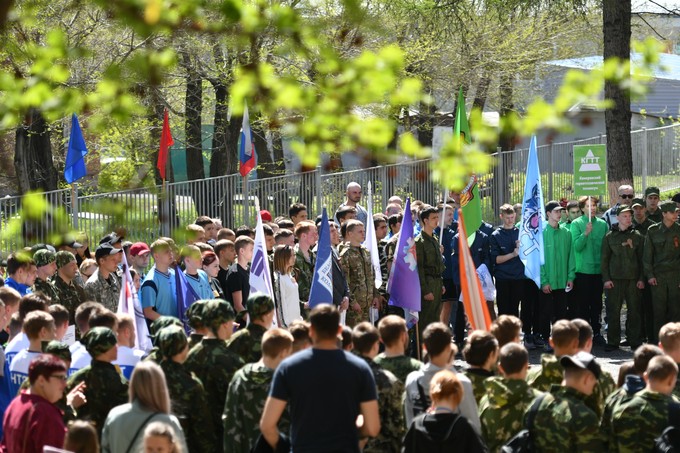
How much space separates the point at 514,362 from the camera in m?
6.80

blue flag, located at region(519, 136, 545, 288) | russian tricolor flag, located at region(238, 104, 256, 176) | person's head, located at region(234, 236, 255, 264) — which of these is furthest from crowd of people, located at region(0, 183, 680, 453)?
blue flag, located at region(519, 136, 545, 288)

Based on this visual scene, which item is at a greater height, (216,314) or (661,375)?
(216,314)

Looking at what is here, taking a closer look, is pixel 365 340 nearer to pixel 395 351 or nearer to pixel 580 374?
pixel 395 351

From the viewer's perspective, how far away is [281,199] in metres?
19.0

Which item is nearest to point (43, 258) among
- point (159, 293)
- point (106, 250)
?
point (106, 250)

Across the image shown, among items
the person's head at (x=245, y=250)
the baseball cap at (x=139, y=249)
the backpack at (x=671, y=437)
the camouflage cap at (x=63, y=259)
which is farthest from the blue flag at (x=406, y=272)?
the backpack at (x=671, y=437)

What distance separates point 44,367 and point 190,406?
3.53ft

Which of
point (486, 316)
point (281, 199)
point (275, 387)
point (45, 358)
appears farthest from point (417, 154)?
point (281, 199)

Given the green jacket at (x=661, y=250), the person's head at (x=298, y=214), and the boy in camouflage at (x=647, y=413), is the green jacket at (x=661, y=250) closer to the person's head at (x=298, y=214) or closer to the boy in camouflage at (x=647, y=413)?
the person's head at (x=298, y=214)

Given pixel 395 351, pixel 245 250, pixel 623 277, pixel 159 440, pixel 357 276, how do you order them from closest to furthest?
pixel 159 440
pixel 395 351
pixel 245 250
pixel 357 276
pixel 623 277

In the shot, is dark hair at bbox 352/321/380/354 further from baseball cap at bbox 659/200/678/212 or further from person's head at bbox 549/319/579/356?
baseball cap at bbox 659/200/678/212

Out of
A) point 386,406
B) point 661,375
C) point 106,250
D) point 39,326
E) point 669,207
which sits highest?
point 669,207

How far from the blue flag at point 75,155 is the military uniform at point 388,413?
8657 mm

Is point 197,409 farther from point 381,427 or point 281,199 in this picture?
point 281,199
